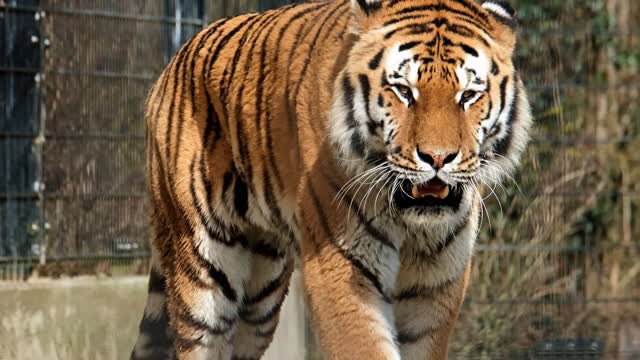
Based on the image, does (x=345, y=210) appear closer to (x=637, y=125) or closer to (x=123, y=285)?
(x=123, y=285)

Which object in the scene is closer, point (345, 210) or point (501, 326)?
point (345, 210)

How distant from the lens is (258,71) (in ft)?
14.8

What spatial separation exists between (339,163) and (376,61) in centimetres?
33

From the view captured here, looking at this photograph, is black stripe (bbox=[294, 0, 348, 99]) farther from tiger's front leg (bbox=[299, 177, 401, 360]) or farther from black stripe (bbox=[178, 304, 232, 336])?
black stripe (bbox=[178, 304, 232, 336])

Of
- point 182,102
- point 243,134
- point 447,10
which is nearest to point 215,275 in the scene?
point 243,134

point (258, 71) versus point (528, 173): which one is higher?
point (258, 71)

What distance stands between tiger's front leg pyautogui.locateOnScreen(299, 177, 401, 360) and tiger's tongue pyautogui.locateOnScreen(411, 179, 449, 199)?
0.24m

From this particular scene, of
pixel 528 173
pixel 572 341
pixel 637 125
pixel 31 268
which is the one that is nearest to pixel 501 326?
pixel 572 341

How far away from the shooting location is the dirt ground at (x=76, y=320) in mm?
5656

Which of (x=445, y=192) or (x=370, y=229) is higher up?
(x=445, y=192)

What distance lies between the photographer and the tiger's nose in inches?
137

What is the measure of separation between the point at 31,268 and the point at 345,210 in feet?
7.63

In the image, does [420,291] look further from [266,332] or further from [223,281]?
[266,332]

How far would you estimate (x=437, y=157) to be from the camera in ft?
11.4
